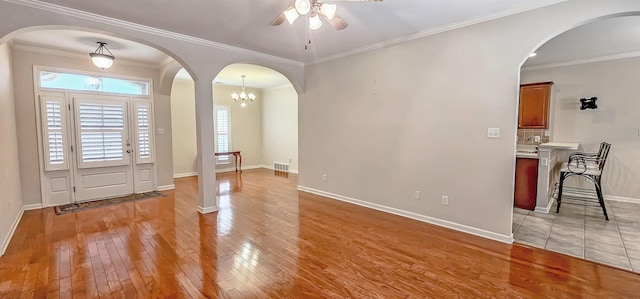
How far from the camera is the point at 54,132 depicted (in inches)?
179

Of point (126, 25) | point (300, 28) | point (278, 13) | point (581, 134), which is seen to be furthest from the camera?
point (581, 134)

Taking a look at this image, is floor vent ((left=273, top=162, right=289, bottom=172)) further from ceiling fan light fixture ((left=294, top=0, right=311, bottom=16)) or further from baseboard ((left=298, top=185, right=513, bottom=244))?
ceiling fan light fixture ((left=294, top=0, right=311, bottom=16))

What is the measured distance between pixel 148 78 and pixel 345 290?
5.59 m

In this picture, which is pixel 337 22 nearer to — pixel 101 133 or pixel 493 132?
pixel 493 132

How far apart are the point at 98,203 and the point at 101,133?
1278mm

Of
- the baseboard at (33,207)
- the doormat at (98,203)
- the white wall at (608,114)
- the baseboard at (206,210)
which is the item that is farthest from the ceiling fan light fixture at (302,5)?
the white wall at (608,114)

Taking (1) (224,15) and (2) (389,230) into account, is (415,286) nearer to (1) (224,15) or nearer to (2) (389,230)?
(2) (389,230)

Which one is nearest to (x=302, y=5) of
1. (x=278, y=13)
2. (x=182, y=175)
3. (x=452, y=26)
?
(x=278, y=13)

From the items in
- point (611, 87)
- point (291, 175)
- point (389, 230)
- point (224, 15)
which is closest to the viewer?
point (224, 15)

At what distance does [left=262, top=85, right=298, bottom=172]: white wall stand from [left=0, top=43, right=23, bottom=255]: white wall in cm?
559

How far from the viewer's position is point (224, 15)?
3.09 meters

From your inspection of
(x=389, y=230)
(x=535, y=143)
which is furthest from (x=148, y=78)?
(x=535, y=143)

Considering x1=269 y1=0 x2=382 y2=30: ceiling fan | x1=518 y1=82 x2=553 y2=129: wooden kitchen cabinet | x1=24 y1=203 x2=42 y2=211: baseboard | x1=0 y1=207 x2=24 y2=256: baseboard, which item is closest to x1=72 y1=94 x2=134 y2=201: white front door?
x1=24 y1=203 x2=42 y2=211: baseboard

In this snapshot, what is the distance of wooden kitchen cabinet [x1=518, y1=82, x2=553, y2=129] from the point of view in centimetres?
514
